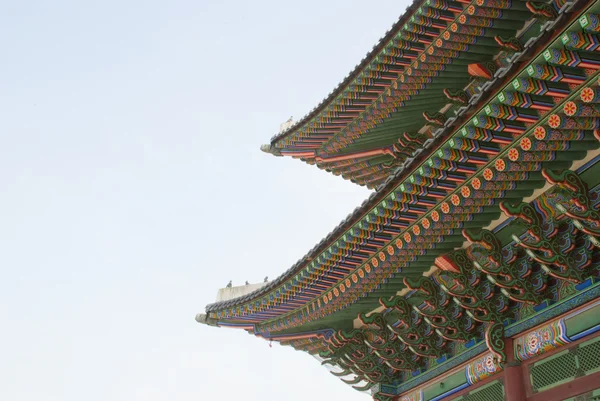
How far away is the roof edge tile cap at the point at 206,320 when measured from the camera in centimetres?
1332

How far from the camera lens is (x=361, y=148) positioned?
14.8 metres

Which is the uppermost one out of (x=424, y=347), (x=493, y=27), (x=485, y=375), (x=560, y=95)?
(x=493, y=27)

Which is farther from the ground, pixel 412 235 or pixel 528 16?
pixel 528 16

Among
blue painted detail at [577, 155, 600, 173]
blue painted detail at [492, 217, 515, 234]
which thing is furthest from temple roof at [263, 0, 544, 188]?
blue painted detail at [577, 155, 600, 173]

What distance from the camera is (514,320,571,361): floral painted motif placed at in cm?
831

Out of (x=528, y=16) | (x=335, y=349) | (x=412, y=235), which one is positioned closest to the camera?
(x=412, y=235)

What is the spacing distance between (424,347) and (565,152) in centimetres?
421

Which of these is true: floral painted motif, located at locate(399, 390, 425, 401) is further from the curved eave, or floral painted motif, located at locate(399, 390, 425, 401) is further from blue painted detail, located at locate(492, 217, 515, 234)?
the curved eave

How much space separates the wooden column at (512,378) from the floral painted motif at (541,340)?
0.28 feet

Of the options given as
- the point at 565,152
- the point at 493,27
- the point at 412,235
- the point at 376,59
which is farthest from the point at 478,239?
the point at 376,59

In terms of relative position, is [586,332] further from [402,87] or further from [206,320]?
[206,320]

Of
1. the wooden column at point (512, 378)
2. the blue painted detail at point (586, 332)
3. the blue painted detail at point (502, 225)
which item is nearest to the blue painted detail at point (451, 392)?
the wooden column at point (512, 378)

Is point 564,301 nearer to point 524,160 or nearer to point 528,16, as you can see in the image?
point 524,160

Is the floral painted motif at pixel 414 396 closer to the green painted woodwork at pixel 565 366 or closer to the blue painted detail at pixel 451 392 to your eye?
the blue painted detail at pixel 451 392
